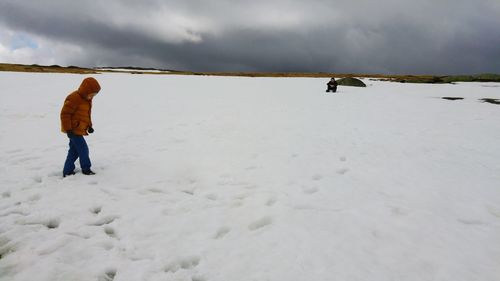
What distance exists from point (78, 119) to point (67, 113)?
259 mm

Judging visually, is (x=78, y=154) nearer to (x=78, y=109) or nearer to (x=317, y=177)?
(x=78, y=109)

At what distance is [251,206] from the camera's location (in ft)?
21.6

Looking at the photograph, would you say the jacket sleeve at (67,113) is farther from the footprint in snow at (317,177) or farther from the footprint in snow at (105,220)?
the footprint in snow at (317,177)

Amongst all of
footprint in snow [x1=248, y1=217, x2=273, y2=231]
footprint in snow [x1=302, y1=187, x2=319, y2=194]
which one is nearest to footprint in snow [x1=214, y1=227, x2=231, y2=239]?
footprint in snow [x1=248, y1=217, x2=273, y2=231]

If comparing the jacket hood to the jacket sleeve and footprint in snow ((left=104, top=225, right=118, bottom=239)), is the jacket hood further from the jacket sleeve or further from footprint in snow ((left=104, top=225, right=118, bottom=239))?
footprint in snow ((left=104, top=225, right=118, bottom=239))

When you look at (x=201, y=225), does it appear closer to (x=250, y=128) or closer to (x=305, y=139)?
(x=305, y=139)

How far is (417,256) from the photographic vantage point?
4.98 metres

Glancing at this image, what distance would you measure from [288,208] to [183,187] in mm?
2423

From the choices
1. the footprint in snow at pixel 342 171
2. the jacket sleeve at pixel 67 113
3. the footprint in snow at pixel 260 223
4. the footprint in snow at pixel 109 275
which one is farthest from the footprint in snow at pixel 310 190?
the jacket sleeve at pixel 67 113

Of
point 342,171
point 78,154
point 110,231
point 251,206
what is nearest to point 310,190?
point 251,206

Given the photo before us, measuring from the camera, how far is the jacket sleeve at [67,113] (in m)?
7.56

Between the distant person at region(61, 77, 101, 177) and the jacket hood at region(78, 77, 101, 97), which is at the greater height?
the jacket hood at region(78, 77, 101, 97)

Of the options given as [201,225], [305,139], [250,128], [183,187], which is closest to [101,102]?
[250,128]

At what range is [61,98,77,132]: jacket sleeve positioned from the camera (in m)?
7.56
